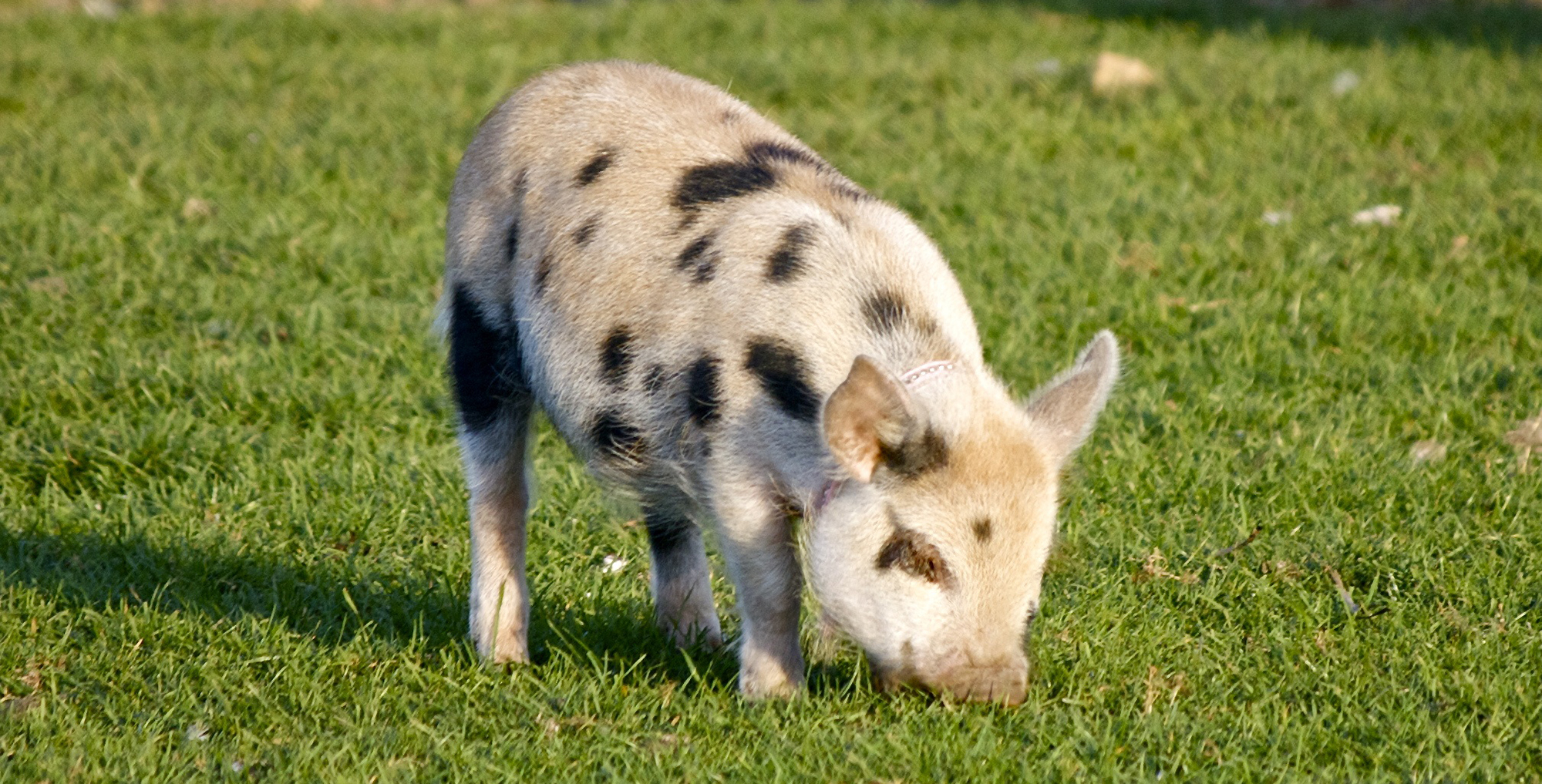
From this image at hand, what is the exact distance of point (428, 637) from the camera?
4562 millimetres

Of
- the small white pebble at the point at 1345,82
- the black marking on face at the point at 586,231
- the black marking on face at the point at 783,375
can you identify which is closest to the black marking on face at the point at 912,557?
the black marking on face at the point at 783,375

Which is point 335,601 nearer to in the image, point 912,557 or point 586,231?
point 586,231

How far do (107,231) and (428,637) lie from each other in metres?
3.82

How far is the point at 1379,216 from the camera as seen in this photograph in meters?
8.10

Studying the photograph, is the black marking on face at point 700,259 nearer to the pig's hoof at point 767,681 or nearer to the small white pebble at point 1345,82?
the pig's hoof at point 767,681

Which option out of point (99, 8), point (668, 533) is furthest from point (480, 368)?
point (99, 8)

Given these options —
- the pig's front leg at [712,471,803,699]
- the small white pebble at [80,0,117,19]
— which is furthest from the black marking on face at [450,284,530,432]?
the small white pebble at [80,0,117,19]

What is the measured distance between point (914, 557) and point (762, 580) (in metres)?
0.45

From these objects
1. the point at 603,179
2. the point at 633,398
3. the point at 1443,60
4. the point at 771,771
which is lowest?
the point at 1443,60

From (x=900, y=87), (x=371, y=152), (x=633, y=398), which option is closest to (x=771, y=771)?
(x=633, y=398)

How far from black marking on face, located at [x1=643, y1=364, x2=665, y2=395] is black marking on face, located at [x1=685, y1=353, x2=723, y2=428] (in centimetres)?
8

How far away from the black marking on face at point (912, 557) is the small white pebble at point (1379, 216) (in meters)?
5.19

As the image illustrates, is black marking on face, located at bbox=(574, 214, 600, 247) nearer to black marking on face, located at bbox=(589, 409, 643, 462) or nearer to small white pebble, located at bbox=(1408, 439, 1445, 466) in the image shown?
black marking on face, located at bbox=(589, 409, 643, 462)

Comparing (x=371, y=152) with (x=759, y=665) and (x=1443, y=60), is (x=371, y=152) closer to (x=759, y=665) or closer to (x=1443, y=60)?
(x=759, y=665)
